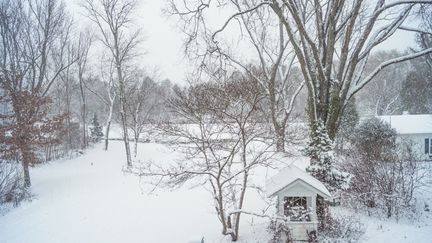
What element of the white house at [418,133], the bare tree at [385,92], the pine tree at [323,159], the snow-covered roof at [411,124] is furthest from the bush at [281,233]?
the bare tree at [385,92]

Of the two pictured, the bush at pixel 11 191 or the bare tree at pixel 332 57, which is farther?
the bush at pixel 11 191

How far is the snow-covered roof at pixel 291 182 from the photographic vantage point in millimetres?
7211

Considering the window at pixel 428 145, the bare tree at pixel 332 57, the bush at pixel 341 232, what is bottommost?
the bush at pixel 341 232

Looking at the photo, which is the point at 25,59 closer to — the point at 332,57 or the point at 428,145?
the point at 332,57

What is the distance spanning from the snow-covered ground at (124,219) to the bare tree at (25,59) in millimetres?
2542

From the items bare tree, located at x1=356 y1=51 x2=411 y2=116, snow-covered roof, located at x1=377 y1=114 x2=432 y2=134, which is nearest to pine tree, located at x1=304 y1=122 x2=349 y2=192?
snow-covered roof, located at x1=377 y1=114 x2=432 y2=134

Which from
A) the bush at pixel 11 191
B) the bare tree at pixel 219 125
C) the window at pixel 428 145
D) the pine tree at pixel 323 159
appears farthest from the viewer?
the window at pixel 428 145

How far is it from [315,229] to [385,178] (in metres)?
4.33

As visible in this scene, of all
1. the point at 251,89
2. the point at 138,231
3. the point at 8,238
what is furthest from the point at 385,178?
the point at 8,238

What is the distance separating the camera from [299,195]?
24.7 ft

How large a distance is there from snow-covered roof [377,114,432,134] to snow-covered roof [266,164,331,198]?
17913mm

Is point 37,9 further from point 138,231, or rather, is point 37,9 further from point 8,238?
point 138,231

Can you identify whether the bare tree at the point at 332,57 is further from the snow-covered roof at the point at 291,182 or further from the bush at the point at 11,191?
the bush at the point at 11,191

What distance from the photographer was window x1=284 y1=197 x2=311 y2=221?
296 inches
